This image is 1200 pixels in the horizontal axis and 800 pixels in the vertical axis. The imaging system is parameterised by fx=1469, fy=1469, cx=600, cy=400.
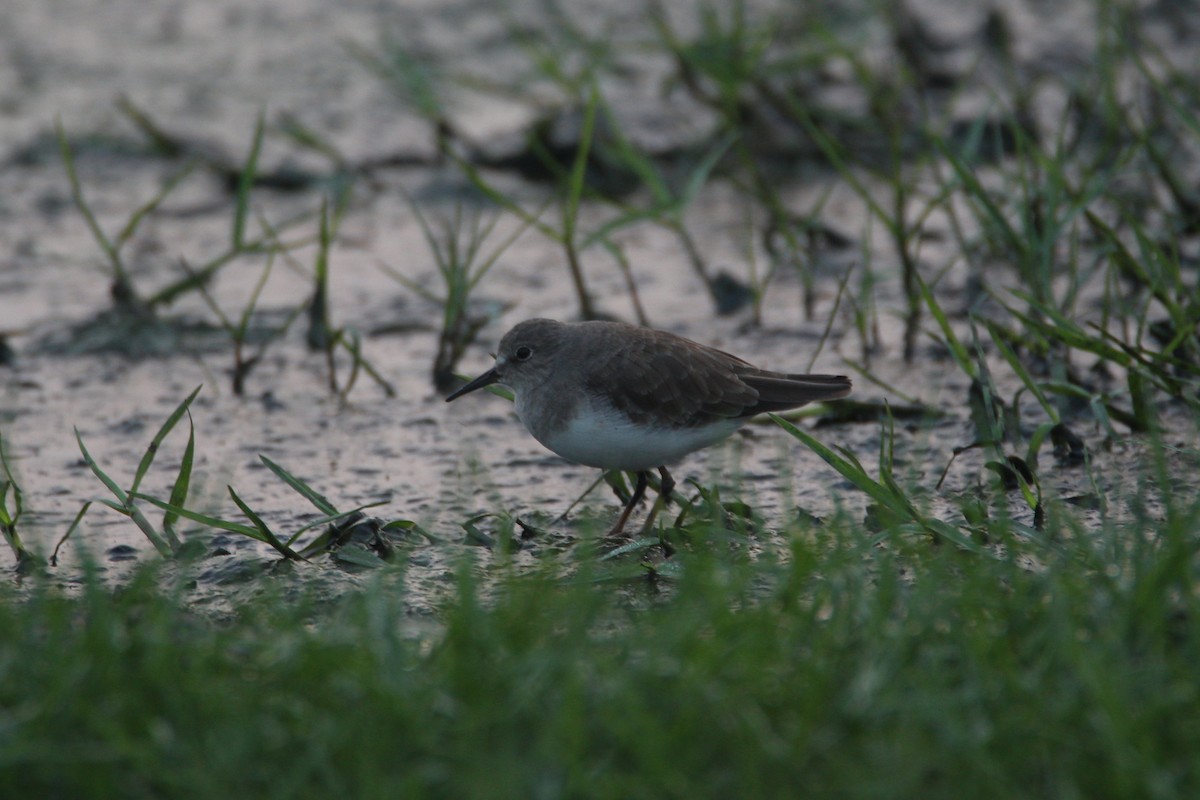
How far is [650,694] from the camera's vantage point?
3.38 metres

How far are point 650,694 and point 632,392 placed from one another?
1812 millimetres

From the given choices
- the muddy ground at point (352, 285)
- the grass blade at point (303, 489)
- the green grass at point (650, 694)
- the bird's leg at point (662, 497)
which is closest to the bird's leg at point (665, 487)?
the bird's leg at point (662, 497)

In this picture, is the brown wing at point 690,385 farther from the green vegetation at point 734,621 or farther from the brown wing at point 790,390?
the green vegetation at point 734,621

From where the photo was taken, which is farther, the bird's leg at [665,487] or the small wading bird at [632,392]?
the bird's leg at [665,487]

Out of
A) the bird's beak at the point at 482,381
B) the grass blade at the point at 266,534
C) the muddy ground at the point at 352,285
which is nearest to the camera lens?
the grass blade at the point at 266,534

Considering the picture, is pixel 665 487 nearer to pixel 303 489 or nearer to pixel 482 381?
pixel 482 381

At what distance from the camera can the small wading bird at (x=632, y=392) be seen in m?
4.94

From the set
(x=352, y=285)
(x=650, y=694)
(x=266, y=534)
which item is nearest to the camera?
(x=650, y=694)

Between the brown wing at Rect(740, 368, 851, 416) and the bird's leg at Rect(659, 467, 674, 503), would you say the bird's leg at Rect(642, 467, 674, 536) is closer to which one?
the bird's leg at Rect(659, 467, 674, 503)

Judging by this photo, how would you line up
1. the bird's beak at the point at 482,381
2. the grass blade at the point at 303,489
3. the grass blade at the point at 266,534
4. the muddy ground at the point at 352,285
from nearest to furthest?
the grass blade at the point at 266,534
the grass blade at the point at 303,489
the muddy ground at the point at 352,285
the bird's beak at the point at 482,381

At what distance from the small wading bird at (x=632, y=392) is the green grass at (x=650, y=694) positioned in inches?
43.0

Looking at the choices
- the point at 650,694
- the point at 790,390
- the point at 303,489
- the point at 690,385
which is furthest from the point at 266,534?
the point at 790,390

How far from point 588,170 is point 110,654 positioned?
18.5 ft

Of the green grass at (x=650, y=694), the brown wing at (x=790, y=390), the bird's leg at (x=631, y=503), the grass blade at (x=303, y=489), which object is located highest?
the brown wing at (x=790, y=390)
